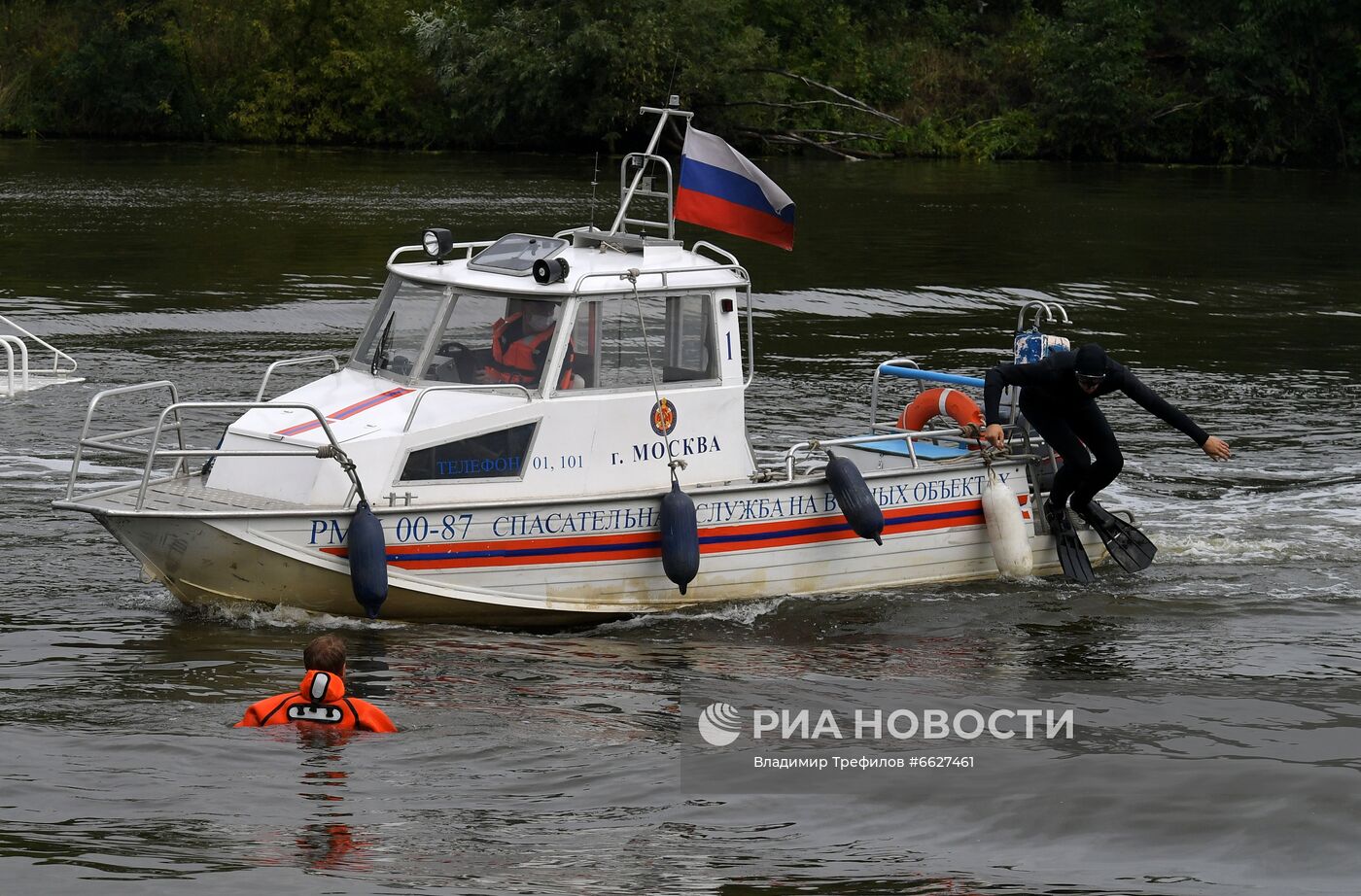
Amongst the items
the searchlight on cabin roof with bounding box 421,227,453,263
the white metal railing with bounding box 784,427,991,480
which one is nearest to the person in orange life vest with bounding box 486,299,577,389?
the searchlight on cabin roof with bounding box 421,227,453,263

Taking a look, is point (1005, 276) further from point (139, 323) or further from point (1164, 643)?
point (1164, 643)

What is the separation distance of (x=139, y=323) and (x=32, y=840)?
16.5 metres

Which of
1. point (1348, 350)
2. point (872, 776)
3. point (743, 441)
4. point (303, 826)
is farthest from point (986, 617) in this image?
point (1348, 350)

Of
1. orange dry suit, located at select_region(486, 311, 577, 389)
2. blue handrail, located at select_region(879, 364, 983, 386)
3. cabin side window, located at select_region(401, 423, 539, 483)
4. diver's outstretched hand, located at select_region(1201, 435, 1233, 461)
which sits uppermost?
orange dry suit, located at select_region(486, 311, 577, 389)

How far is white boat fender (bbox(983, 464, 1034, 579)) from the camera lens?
12.8 m

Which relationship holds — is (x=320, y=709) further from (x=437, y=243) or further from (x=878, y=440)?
(x=878, y=440)

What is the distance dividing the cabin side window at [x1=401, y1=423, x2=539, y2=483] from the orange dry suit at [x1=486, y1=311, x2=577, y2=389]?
392mm

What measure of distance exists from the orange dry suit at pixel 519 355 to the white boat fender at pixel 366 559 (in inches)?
58.5

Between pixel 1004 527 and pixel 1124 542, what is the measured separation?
1.18 meters

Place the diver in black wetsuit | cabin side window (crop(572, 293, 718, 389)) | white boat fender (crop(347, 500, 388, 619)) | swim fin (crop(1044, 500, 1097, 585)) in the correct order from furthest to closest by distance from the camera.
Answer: swim fin (crop(1044, 500, 1097, 585)), the diver in black wetsuit, cabin side window (crop(572, 293, 718, 389)), white boat fender (crop(347, 500, 388, 619))

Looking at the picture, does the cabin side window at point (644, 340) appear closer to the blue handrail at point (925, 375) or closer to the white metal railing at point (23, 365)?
the blue handrail at point (925, 375)

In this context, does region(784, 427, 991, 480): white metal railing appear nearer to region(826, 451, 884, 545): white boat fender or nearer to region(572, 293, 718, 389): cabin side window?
region(826, 451, 884, 545): white boat fender

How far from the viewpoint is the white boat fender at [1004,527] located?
12.8 m

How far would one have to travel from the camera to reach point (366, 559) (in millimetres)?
10469
